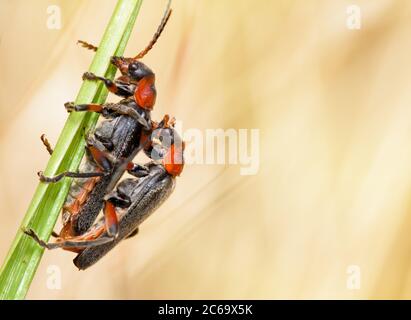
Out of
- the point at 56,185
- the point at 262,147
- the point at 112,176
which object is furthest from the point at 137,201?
the point at 262,147

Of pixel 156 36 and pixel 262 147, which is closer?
pixel 156 36

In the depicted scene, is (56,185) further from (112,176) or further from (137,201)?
(137,201)

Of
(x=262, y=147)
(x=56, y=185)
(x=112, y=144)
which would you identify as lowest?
(x=56, y=185)

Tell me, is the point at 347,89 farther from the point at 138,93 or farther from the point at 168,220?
the point at 138,93

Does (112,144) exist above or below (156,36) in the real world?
below

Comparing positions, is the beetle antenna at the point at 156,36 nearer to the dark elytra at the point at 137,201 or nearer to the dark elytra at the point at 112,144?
the dark elytra at the point at 112,144

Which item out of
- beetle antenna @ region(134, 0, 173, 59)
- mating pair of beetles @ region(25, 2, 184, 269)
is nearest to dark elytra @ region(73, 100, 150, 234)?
mating pair of beetles @ region(25, 2, 184, 269)
